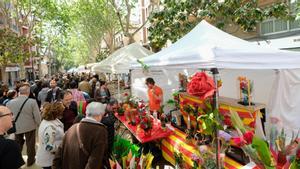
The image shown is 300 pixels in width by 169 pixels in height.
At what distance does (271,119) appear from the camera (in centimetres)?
580

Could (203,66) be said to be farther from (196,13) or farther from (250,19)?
(196,13)

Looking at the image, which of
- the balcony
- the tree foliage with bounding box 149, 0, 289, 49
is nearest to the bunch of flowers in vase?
the tree foliage with bounding box 149, 0, 289, 49

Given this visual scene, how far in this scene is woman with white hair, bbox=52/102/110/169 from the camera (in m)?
3.21

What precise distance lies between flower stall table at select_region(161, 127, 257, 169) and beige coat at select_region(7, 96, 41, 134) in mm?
2556

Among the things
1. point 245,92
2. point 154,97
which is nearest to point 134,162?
point 245,92

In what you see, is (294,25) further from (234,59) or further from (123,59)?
(234,59)

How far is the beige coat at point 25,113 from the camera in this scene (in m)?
5.51

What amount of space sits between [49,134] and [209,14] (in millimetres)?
7414

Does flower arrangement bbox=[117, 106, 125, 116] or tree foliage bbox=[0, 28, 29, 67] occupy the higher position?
tree foliage bbox=[0, 28, 29, 67]

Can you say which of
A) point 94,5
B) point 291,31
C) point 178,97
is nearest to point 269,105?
point 178,97

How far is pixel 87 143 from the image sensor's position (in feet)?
10.5

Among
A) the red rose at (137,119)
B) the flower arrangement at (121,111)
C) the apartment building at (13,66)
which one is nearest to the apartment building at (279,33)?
the flower arrangement at (121,111)

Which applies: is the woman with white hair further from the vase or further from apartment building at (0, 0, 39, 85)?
apartment building at (0, 0, 39, 85)

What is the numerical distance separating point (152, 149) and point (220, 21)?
6567 millimetres
